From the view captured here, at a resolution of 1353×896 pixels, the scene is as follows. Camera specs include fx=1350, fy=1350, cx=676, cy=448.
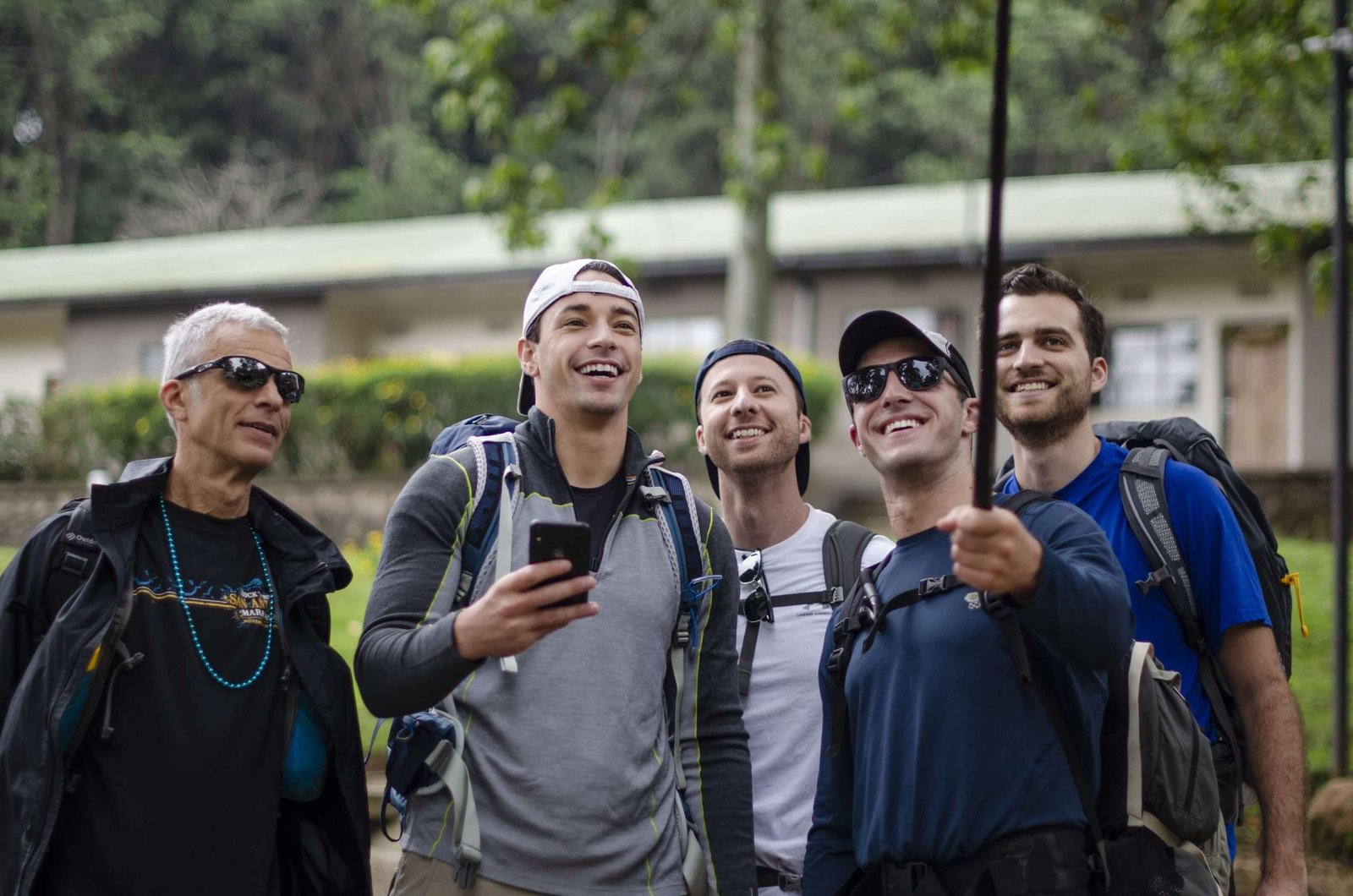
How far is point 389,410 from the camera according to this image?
51.3 feet

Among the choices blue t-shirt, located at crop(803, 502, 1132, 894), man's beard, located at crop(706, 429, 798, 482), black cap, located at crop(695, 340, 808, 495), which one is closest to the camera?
blue t-shirt, located at crop(803, 502, 1132, 894)

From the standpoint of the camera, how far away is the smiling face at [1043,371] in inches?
125

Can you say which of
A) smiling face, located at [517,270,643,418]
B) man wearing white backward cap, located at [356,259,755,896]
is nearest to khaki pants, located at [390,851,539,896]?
man wearing white backward cap, located at [356,259,755,896]

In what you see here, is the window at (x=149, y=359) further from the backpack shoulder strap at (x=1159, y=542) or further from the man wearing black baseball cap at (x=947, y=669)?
the backpack shoulder strap at (x=1159, y=542)

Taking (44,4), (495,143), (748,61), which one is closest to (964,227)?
(748,61)

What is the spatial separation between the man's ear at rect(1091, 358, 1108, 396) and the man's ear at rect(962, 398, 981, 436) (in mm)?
374

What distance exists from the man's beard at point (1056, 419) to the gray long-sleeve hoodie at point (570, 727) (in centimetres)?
92

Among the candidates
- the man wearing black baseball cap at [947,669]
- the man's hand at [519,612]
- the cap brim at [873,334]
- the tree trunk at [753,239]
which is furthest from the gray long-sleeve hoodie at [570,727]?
the tree trunk at [753,239]

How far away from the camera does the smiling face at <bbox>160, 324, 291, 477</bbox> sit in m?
3.30

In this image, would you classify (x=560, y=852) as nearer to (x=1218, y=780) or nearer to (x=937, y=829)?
(x=937, y=829)

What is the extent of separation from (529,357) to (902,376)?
876 mm

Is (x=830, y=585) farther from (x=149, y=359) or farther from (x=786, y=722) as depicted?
(x=149, y=359)

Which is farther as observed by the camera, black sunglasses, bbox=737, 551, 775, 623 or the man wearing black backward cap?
black sunglasses, bbox=737, 551, 775, 623

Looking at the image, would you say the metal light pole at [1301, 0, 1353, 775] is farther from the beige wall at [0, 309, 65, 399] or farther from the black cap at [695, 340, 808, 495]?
the beige wall at [0, 309, 65, 399]
